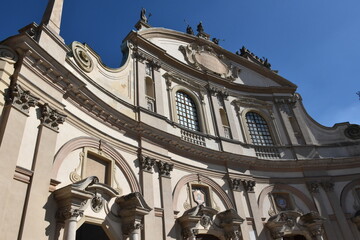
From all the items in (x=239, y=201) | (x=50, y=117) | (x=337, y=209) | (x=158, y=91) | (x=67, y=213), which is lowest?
(x=67, y=213)

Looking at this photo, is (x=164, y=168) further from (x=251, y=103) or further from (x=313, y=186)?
(x=251, y=103)

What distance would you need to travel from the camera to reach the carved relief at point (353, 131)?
19.9 metres

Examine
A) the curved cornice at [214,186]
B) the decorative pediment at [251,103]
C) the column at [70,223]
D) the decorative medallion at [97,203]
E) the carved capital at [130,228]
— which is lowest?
the column at [70,223]

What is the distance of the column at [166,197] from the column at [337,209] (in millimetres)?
9353

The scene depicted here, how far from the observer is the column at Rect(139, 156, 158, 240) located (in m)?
11.0

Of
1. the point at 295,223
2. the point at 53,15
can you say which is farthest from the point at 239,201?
the point at 53,15

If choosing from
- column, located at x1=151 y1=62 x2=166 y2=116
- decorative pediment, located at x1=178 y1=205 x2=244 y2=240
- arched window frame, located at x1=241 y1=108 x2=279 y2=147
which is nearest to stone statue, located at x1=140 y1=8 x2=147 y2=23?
column, located at x1=151 y1=62 x2=166 y2=116

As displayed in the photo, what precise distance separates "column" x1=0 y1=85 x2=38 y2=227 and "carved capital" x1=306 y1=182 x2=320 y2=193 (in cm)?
1457

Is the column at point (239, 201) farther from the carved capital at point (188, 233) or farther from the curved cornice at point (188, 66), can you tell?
the curved cornice at point (188, 66)

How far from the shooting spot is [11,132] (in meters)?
7.95

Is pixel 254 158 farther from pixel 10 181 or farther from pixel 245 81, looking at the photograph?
pixel 10 181

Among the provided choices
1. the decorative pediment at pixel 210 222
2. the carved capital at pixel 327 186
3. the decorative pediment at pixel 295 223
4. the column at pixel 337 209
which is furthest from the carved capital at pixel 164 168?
the column at pixel 337 209

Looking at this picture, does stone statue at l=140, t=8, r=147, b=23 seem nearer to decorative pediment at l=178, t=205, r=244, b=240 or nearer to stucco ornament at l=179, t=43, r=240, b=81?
stucco ornament at l=179, t=43, r=240, b=81

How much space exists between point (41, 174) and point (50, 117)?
1.86 m
